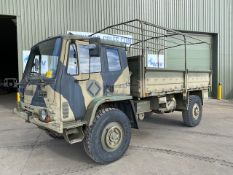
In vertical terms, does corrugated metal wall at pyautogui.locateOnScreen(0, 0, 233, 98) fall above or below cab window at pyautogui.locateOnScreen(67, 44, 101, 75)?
above

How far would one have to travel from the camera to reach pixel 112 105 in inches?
212

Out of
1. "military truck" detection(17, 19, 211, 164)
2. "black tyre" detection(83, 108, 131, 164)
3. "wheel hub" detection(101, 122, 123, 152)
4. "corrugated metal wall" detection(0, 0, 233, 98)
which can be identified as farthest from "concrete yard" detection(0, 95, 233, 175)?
"corrugated metal wall" detection(0, 0, 233, 98)

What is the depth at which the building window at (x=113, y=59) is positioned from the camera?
5.25 meters

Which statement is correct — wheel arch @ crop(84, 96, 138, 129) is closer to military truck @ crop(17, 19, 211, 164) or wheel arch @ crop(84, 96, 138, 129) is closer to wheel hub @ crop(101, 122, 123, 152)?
military truck @ crop(17, 19, 211, 164)

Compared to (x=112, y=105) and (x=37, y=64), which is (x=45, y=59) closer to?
(x=37, y=64)

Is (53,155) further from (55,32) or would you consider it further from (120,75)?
(55,32)

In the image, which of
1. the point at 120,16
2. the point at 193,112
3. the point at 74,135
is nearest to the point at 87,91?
the point at 74,135

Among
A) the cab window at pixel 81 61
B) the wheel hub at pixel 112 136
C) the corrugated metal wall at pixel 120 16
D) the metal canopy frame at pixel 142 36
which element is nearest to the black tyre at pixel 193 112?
the metal canopy frame at pixel 142 36

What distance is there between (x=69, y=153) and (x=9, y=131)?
3.25 meters

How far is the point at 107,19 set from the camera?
12672mm

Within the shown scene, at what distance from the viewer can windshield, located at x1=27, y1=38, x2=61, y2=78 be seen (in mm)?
4629

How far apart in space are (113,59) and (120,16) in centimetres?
824

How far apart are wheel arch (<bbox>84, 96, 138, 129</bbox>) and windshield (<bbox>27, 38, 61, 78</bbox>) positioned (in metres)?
0.92

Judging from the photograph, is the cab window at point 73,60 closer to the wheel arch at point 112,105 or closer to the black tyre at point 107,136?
the wheel arch at point 112,105
